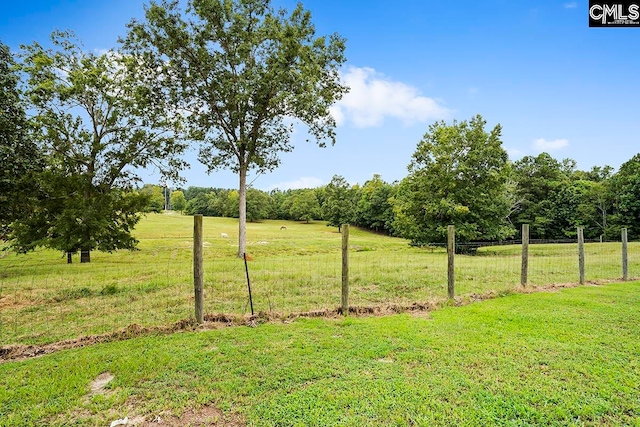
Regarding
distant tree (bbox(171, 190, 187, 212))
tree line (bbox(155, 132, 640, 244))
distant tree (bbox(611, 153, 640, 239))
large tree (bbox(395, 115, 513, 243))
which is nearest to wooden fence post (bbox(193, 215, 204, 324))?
tree line (bbox(155, 132, 640, 244))

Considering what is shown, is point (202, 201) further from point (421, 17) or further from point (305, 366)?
point (305, 366)

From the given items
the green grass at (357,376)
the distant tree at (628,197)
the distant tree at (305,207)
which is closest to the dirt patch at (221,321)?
the green grass at (357,376)

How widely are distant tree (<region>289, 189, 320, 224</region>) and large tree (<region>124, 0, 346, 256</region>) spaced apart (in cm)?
5244

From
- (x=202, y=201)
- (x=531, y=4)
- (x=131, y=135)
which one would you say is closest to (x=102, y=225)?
(x=131, y=135)

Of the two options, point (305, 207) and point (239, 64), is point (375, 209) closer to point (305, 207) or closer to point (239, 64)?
point (305, 207)

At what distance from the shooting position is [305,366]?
12.7 feet

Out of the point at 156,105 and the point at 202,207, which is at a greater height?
the point at 156,105

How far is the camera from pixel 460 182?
85.0 feet

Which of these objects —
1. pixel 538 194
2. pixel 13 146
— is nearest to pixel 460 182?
pixel 13 146

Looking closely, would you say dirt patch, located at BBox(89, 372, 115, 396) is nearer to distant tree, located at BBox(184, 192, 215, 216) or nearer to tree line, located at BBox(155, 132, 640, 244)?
tree line, located at BBox(155, 132, 640, 244)

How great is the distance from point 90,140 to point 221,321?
17565mm

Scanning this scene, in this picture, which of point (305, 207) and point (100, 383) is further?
point (305, 207)

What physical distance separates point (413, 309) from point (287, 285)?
155 inches

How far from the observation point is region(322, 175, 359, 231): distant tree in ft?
200
